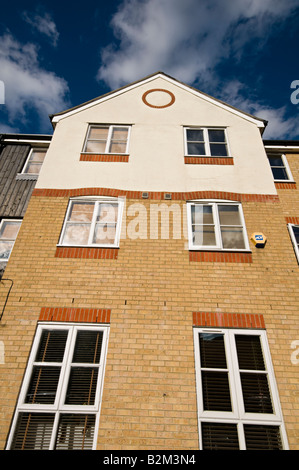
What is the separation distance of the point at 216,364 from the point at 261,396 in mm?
1002

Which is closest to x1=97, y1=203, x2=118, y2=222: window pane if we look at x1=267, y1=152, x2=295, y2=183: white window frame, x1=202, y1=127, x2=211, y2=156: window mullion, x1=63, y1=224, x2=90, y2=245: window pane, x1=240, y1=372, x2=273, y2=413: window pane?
x1=63, y1=224, x2=90, y2=245: window pane

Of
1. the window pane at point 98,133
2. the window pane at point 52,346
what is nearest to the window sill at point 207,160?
the window pane at point 98,133

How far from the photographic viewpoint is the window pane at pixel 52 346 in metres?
5.47

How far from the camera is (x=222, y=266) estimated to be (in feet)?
21.4

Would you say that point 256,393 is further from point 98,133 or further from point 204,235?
point 98,133

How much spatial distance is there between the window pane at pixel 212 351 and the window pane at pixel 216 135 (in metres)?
6.55

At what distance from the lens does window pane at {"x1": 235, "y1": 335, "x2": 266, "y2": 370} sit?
545 centimetres

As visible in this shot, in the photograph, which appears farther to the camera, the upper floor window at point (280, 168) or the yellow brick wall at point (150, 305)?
the upper floor window at point (280, 168)

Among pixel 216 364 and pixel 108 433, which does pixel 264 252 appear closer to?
pixel 216 364

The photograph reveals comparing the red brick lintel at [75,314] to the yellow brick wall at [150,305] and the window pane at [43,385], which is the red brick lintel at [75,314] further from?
the window pane at [43,385]

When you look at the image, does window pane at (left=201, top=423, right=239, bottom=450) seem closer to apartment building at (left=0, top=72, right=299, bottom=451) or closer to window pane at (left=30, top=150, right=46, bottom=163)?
apartment building at (left=0, top=72, right=299, bottom=451)

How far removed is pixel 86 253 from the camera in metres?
6.68

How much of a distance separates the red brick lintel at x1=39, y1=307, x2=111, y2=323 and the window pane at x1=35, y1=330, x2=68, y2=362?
0.30m

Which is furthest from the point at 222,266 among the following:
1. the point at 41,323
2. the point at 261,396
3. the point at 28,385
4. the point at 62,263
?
the point at 28,385
